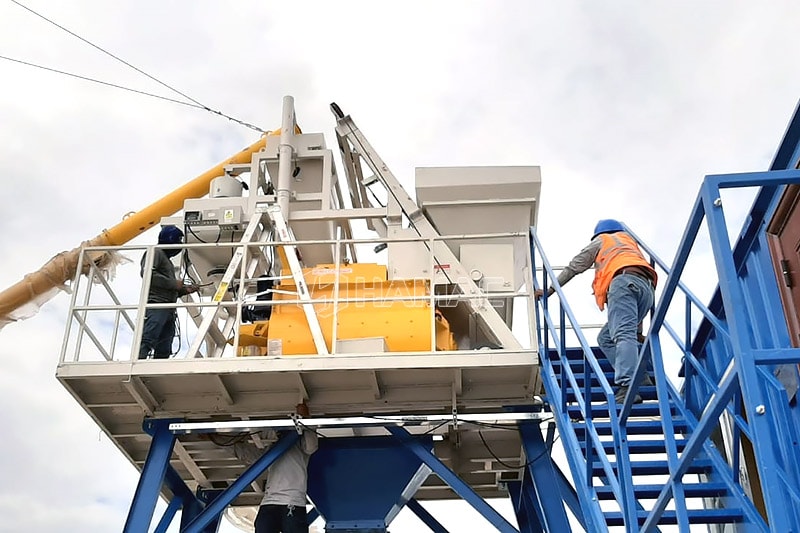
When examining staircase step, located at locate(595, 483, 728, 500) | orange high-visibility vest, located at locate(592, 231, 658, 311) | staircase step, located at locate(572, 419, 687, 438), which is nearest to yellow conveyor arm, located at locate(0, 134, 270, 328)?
orange high-visibility vest, located at locate(592, 231, 658, 311)

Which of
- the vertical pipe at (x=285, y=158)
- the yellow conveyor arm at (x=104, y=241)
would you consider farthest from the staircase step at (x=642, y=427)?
the yellow conveyor arm at (x=104, y=241)

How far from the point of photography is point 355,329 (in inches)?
363

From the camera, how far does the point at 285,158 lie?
415 inches

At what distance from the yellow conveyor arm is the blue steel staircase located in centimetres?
649

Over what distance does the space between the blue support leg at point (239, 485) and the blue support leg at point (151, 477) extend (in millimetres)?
489

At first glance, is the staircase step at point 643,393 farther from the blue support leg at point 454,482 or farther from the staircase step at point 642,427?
the blue support leg at point 454,482

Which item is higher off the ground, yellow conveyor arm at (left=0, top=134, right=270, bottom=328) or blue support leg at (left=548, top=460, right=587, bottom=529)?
yellow conveyor arm at (left=0, top=134, right=270, bottom=328)

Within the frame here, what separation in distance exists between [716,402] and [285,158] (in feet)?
24.4

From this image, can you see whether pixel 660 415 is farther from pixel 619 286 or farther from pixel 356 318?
pixel 356 318

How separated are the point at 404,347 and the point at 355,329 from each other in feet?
1.88

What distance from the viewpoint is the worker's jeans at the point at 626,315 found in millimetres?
7039

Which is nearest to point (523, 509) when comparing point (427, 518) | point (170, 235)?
point (427, 518)

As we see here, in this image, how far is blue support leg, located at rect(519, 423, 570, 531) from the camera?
29.0 feet

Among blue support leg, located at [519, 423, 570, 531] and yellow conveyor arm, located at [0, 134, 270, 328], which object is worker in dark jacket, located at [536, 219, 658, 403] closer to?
blue support leg, located at [519, 423, 570, 531]
